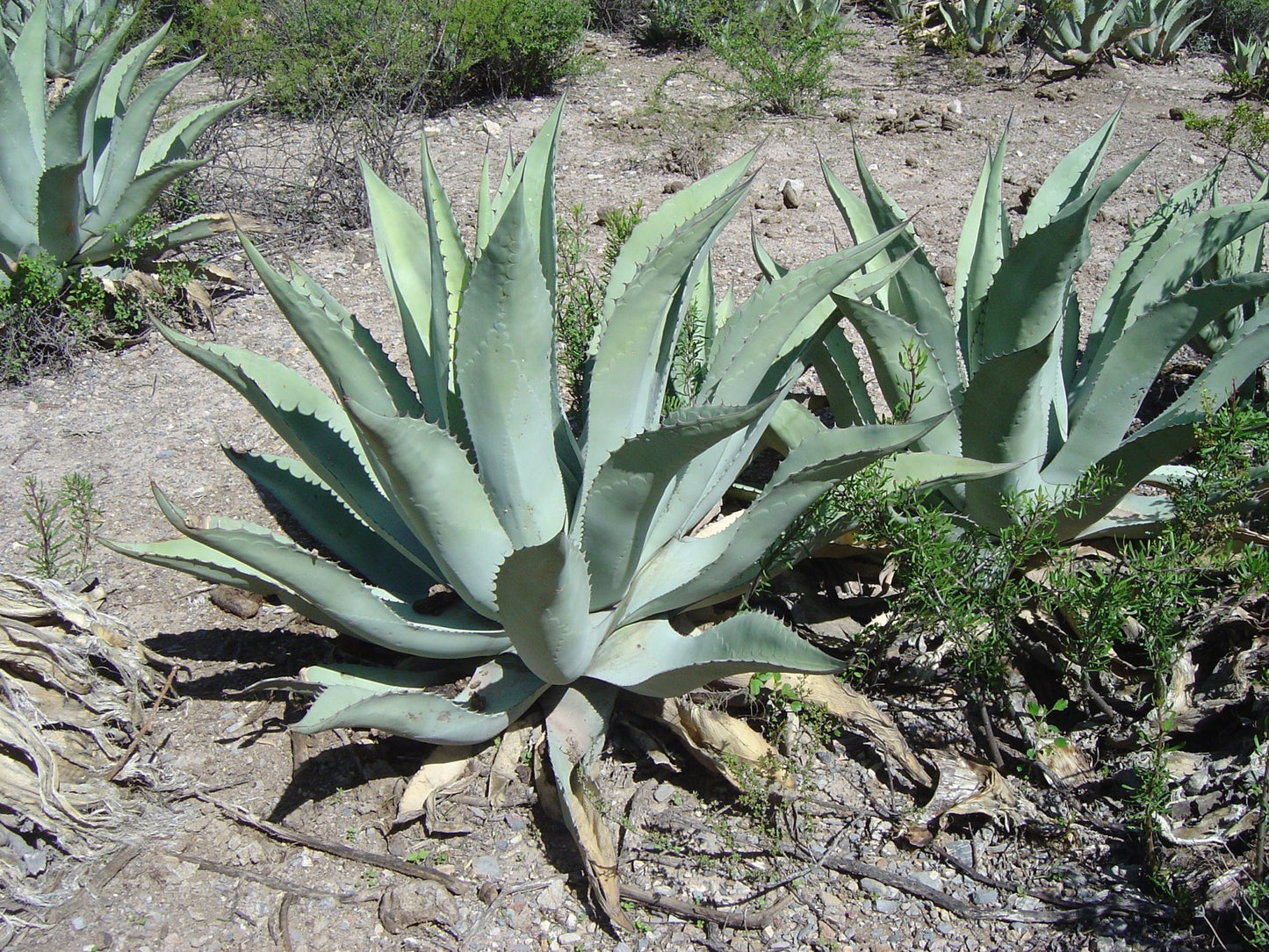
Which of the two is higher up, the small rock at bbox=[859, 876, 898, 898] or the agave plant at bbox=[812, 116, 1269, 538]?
the agave plant at bbox=[812, 116, 1269, 538]

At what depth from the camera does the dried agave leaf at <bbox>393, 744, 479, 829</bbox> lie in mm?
2048

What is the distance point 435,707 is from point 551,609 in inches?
14.4

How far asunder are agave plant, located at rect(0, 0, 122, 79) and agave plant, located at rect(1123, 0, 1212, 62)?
652 cm

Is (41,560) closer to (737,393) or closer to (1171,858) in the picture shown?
(737,393)

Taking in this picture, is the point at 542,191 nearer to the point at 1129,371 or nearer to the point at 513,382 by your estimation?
the point at 513,382

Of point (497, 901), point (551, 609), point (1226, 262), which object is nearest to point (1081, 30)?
point (1226, 262)

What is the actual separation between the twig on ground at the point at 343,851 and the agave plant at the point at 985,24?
21.2 feet

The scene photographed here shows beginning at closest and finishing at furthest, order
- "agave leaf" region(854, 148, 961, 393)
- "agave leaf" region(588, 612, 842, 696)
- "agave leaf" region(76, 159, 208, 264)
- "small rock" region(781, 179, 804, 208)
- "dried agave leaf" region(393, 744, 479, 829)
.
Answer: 1. "agave leaf" region(588, 612, 842, 696)
2. "dried agave leaf" region(393, 744, 479, 829)
3. "agave leaf" region(854, 148, 961, 393)
4. "agave leaf" region(76, 159, 208, 264)
5. "small rock" region(781, 179, 804, 208)

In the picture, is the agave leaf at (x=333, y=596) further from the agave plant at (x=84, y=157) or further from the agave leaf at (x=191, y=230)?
the agave leaf at (x=191, y=230)

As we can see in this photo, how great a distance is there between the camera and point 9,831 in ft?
6.40

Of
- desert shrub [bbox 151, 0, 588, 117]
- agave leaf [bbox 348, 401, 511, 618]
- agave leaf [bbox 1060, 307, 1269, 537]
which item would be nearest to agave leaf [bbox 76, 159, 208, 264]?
desert shrub [bbox 151, 0, 588, 117]

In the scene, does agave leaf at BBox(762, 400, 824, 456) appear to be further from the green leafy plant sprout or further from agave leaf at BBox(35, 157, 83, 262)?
agave leaf at BBox(35, 157, 83, 262)

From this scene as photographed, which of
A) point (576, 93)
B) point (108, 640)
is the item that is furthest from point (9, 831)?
point (576, 93)

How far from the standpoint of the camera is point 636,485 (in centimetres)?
172
